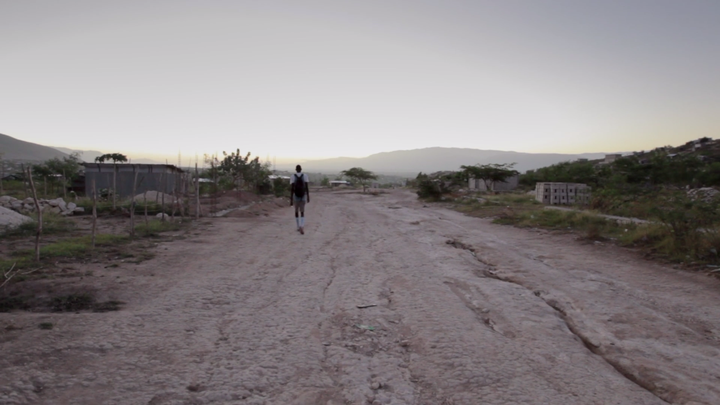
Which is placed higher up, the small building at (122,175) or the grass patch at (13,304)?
the small building at (122,175)

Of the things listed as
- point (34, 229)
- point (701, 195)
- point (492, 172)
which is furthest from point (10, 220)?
point (492, 172)

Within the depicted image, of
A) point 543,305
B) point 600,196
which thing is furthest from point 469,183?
point 543,305

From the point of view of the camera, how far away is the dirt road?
3.10 m

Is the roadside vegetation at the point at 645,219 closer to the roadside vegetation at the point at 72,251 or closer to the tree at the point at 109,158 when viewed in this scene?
the roadside vegetation at the point at 72,251

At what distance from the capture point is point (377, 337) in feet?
13.7

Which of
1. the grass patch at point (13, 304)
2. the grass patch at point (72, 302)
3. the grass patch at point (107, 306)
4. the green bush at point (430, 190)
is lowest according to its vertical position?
the grass patch at point (107, 306)

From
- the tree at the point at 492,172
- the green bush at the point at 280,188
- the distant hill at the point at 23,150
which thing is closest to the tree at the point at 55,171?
the green bush at the point at 280,188

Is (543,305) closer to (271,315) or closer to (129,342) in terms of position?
(271,315)

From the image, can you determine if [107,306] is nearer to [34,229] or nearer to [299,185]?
[299,185]

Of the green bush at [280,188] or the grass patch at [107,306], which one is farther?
the green bush at [280,188]

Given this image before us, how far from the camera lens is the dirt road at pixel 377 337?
310 cm

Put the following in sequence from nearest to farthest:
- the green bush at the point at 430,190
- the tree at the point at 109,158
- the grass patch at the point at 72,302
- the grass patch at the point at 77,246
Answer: the grass patch at the point at 72,302
the grass patch at the point at 77,246
the green bush at the point at 430,190
the tree at the point at 109,158

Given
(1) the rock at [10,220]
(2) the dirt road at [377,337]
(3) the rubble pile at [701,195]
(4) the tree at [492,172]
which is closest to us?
(2) the dirt road at [377,337]

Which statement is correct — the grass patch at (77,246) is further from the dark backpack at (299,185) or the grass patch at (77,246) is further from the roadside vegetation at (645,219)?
the roadside vegetation at (645,219)
